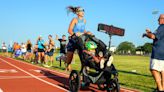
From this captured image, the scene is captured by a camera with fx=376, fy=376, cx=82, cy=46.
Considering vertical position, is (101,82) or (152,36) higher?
(152,36)

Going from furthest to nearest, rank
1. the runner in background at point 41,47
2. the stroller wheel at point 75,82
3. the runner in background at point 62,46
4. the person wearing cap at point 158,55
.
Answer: the runner in background at point 41,47, the runner in background at point 62,46, the stroller wheel at point 75,82, the person wearing cap at point 158,55

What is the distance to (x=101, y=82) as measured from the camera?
29.9 feet

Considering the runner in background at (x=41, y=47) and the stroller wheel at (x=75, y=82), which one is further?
the runner in background at (x=41, y=47)

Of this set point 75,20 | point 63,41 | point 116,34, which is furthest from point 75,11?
point 63,41

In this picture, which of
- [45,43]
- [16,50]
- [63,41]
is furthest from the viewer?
[16,50]

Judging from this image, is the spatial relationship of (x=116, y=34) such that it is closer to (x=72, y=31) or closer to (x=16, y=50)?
(x=72, y=31)

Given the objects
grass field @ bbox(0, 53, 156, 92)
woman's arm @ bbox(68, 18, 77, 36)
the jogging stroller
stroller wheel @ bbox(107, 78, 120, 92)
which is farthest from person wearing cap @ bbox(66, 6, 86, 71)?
grass field @ bbox(0, 53, 156, 92)

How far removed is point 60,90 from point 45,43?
47.2 feet

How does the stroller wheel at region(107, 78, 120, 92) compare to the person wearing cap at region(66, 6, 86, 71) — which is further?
the person wearing cap at region(66, 6, 86, 71)

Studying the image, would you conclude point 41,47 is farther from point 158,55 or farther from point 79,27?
point 158,55

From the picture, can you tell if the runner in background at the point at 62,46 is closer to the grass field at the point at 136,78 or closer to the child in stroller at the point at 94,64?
the grass field at the point at 136,78

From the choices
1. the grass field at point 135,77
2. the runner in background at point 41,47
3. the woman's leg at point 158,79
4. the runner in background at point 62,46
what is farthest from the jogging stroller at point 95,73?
the runner in background at point 41,47

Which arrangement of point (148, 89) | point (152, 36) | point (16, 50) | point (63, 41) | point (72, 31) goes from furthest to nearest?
point (16, 50) < point (63, 41) < point (148, 89) < point (72, 31) < point (152, 36)

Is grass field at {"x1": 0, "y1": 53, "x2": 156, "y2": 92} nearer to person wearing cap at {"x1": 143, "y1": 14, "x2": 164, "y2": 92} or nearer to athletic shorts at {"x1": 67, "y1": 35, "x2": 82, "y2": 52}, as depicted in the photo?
athletic shorts at {"x1": 67, "y1": 35, "x2": 82, "y2": 52}
